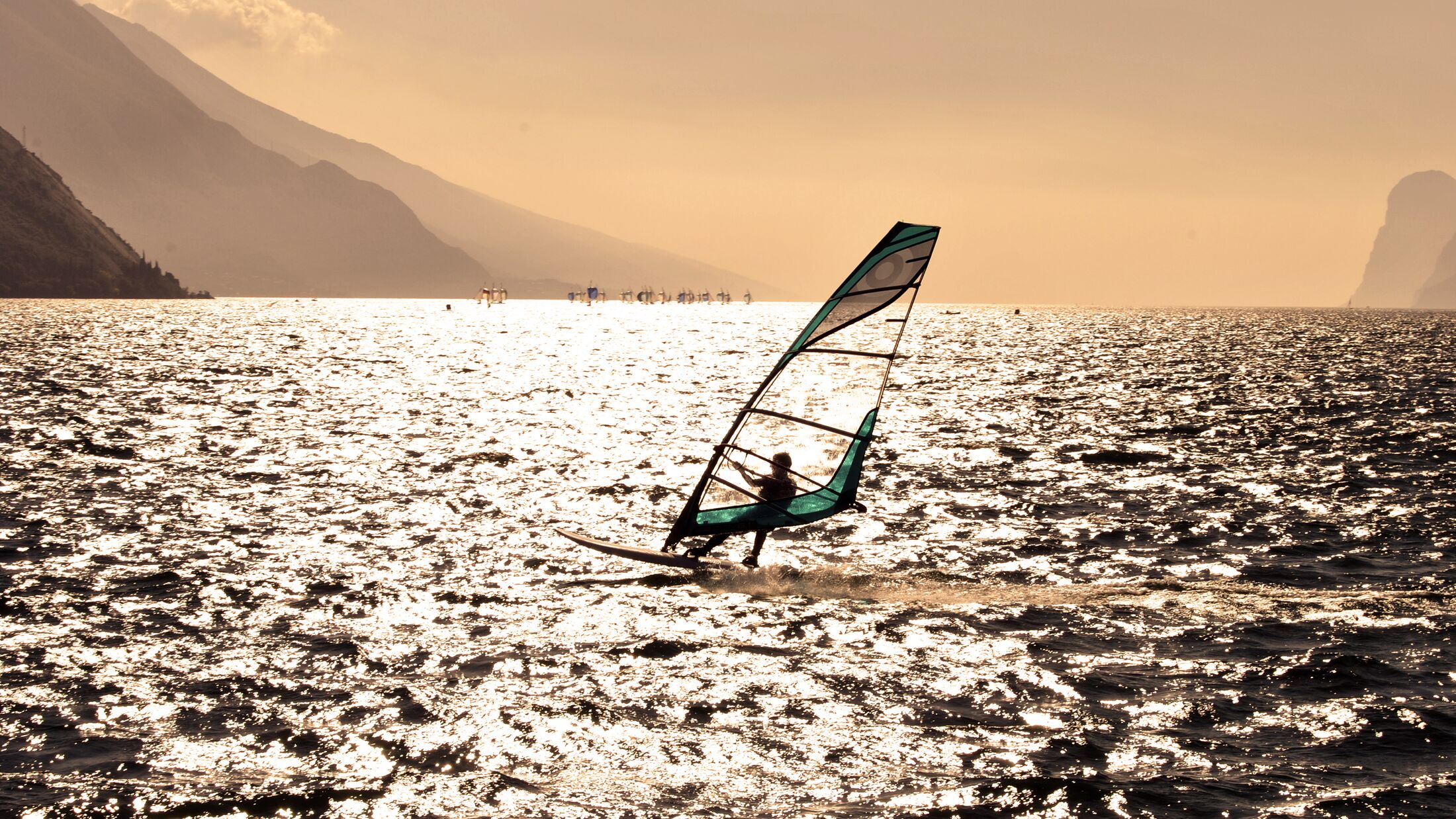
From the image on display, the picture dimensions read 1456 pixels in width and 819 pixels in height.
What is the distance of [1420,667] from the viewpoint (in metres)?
15.6

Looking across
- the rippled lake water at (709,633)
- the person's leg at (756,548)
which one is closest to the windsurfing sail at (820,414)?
the person's leg at (756,548)

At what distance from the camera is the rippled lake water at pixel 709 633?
11.7 meters

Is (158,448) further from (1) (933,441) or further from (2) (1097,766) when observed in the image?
(2) (1097,766)

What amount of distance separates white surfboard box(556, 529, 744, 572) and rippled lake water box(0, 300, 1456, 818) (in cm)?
36

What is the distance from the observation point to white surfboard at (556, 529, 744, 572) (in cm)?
2167

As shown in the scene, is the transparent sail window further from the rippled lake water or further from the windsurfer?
the rippled lake water

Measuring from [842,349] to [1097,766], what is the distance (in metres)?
9.36

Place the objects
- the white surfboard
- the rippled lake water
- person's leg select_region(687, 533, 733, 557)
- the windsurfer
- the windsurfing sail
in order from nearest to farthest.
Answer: the rippled lake water
the windsurfing sail
the windsurfer
person's leg select_region(687, 533, 733, 557)
the white surfboard

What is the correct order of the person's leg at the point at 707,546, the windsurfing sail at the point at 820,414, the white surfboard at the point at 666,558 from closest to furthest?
1. the windsurfing sail at the point at 820,414
2. the person's leg at the point at 707,546
3. the white surfboard at the point at 666,558

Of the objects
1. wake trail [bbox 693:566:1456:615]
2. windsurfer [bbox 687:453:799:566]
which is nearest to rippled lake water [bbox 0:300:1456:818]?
wake trail [bbox 693:566:1456:615]

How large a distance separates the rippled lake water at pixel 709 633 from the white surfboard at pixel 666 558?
14.2 inches

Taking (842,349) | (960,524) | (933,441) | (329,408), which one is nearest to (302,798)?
(842,349)

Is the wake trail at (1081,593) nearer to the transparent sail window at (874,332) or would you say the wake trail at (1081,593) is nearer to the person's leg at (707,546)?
the person's leg at (707,546)


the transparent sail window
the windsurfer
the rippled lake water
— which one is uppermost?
the transparent sail window
